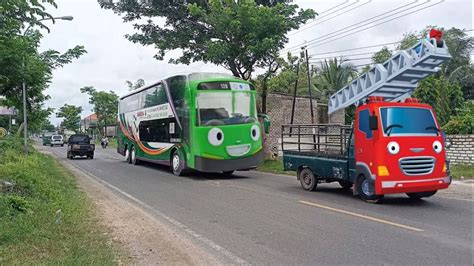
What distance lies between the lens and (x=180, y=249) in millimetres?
6449

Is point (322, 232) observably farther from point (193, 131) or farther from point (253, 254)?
point (193, 131)

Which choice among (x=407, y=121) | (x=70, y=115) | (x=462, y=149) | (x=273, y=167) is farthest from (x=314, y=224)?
(x=70, y=115)

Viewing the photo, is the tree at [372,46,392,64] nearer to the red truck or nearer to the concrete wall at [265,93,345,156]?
the concrete wall at [265,93,345,156]

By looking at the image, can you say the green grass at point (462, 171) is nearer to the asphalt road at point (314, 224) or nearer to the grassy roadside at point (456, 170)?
the grassy roadside at point (456, 170)

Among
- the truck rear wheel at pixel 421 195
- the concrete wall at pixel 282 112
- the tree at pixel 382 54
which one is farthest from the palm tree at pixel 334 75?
the truck rear wheel at pixel 421 195

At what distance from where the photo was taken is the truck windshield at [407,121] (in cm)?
936

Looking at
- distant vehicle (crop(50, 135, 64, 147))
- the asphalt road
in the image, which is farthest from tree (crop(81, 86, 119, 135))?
the asphalt road

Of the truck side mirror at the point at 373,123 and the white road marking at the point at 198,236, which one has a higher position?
the truck side mirror at the point at 373,123

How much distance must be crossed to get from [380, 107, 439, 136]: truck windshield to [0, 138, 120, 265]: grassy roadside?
614 centimetres

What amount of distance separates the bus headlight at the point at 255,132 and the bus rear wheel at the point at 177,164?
306 cm

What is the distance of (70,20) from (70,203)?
35.8 ft

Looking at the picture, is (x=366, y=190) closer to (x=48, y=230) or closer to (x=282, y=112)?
(x=48, y=230)

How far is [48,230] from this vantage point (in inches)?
278

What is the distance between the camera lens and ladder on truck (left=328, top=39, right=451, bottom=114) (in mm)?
9688
